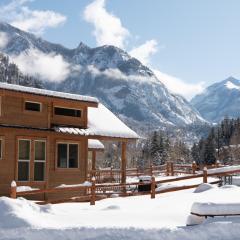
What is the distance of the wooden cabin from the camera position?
2255 centimetres

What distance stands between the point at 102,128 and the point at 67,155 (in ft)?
8.94

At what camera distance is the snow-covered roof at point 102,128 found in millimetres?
24578

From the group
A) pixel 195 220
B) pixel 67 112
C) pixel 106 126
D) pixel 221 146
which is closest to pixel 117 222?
pixel 195 220

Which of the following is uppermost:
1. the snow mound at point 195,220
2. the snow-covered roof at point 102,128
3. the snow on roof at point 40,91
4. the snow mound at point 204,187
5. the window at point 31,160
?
the snow on roof at point 40,91

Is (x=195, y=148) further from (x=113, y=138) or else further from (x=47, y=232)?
(x=47, y=232)

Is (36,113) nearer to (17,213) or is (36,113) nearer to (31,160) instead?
(31,160)

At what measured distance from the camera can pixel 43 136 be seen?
23.8m

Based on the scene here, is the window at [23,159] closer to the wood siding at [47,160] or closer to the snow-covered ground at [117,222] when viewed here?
the wood siding at [47,160]

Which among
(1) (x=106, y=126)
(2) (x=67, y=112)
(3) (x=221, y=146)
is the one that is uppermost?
(3) (x=221, y=146)

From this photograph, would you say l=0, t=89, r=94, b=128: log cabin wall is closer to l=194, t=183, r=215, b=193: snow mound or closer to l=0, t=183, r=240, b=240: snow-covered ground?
l=0, t=183, r=240, b=240: snow-covered ground

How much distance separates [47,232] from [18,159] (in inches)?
431

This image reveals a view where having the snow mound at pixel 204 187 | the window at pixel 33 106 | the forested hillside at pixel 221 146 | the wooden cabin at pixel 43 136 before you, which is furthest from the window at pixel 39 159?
the forested hillside at pixel 221 146

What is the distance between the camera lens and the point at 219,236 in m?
11.5

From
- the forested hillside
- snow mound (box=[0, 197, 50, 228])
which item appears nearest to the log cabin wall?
snow mound (box=[0, 197, 50, 228])
